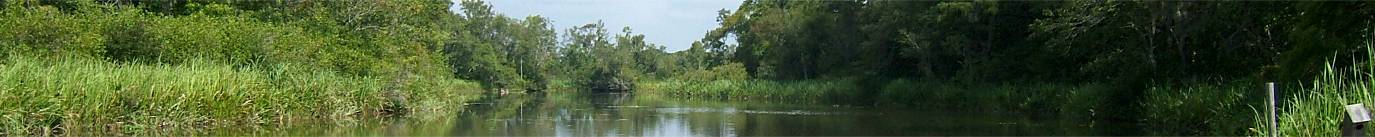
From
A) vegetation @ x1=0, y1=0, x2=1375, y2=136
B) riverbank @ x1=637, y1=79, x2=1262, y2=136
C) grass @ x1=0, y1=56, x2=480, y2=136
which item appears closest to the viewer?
grass @ x1=0, y1=56, x2=480, y2=136

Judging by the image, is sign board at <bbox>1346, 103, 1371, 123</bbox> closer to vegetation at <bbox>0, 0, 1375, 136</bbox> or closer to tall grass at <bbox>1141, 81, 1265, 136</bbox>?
vegetation at <bbox>0, 0, 1375, 136</bbox>

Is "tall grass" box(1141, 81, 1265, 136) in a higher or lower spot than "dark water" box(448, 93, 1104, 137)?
higher

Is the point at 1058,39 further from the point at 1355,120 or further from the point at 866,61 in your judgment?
the point at 1355,120

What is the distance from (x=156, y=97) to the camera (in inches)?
646

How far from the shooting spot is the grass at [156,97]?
14.3 meters

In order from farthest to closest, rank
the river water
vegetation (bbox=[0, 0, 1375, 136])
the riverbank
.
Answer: the river water < the riverbank < vegetation (bbox=[0, 0, 1375, 136])

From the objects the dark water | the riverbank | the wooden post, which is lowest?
the dark water

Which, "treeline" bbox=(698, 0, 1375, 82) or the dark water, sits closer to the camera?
"treeline" bbox=(698, 0, 1375, 82)

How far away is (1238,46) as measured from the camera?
21.5 metres

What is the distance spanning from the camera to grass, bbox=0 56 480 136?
14.3 metres

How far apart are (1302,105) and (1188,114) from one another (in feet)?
27.7

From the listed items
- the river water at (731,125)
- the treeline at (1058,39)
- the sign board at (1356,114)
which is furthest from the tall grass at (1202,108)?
the sign board at (1356,114)

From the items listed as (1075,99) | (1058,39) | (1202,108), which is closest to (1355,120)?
(1202,108)

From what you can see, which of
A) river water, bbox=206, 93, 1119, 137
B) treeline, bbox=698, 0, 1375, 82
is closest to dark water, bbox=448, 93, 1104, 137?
river water, bbox=206, 93, 1119, 137
